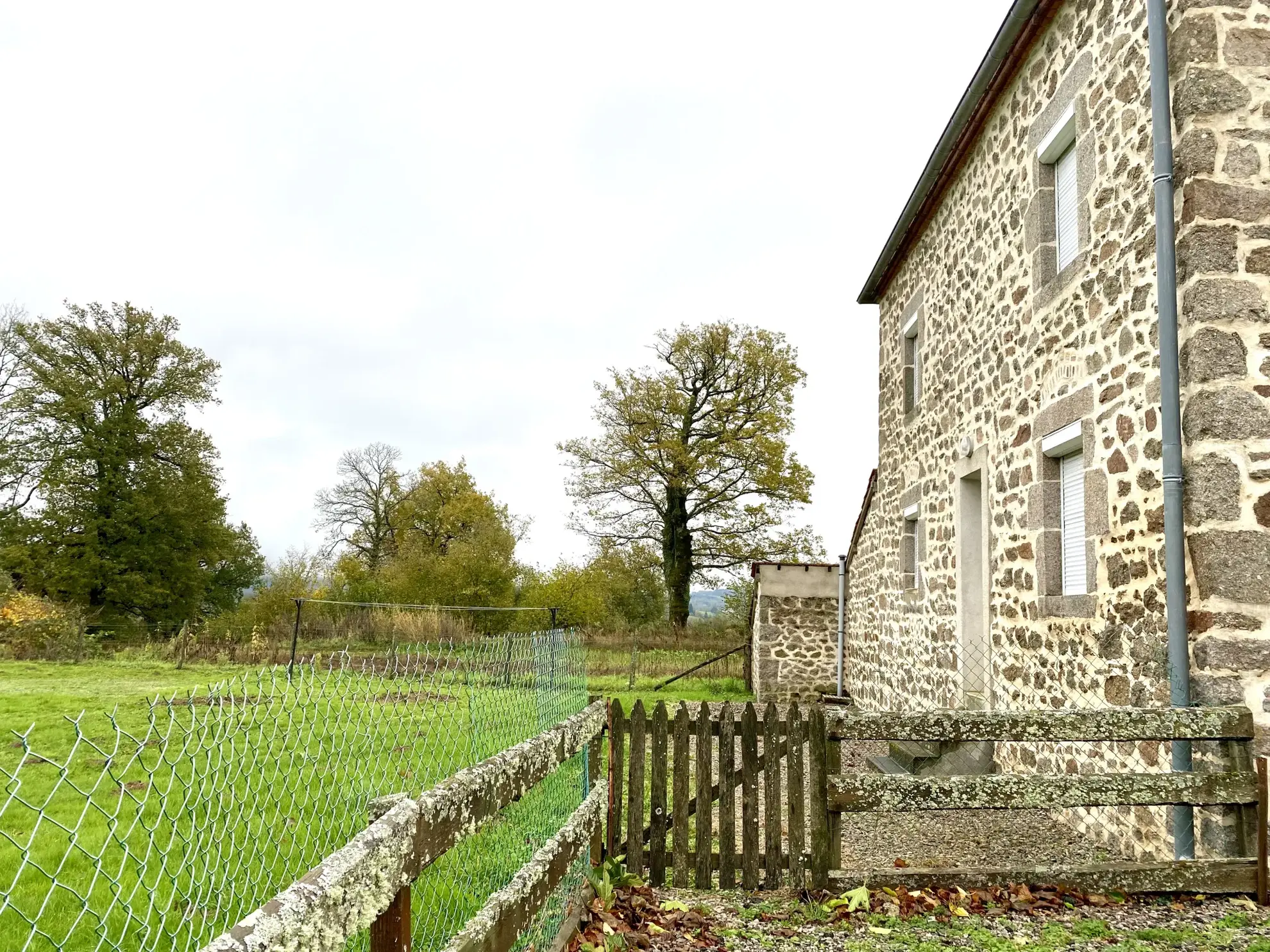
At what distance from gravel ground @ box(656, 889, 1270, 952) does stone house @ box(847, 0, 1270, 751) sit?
3.90 feet

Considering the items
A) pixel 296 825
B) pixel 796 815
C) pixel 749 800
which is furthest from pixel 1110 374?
pixel 296 825

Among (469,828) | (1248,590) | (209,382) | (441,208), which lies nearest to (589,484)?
(441,208)

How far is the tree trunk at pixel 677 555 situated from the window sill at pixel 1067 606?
20568mm

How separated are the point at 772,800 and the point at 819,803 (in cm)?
28

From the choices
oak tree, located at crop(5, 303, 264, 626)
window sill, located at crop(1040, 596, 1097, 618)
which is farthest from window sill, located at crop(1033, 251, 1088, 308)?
oak tree, located at crop(5, 303, 264, 626)

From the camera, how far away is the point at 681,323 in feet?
94.5

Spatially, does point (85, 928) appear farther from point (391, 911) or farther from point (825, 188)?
point (825, 188)

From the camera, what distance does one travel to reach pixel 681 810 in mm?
5168

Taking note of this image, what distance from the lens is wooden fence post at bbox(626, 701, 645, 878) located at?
17.0 feet

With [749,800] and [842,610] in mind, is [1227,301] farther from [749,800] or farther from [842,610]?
[842,610]

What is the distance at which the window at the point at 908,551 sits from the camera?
11406 mm

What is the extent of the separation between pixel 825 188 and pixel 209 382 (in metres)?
22.2

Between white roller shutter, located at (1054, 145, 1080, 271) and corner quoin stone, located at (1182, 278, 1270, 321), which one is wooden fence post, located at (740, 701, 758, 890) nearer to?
corner quoin stone, located at (1182, 278, 1270, 321)

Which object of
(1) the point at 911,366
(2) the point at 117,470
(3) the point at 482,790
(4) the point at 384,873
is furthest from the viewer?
(2) the point at 117,470
